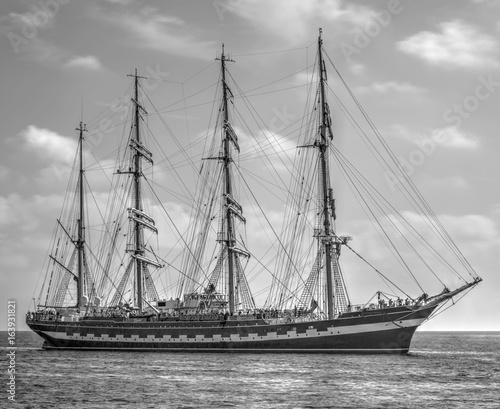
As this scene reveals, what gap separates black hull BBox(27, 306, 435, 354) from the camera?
79.7m

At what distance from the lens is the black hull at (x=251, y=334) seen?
79.7m

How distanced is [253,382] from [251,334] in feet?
87.6

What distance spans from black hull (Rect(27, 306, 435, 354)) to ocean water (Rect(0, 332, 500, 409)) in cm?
259

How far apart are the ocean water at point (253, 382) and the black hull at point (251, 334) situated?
2594mm

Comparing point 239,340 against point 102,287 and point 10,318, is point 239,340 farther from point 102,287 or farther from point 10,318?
point 10,318

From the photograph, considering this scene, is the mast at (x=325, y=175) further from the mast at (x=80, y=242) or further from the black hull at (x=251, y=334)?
the mast at (x=80, y=242)

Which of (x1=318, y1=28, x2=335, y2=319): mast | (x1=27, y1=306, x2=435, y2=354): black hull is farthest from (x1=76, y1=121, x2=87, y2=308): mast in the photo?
(x1=318, y1=28, x2=335, y2=319): mast

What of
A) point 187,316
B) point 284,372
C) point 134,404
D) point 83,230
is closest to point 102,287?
point 83,230

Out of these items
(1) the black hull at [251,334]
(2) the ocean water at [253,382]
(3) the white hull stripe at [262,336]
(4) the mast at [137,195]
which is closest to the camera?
(2) the ocean water at [253,382]

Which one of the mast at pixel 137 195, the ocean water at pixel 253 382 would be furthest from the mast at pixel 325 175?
the mast at pixel 137 195

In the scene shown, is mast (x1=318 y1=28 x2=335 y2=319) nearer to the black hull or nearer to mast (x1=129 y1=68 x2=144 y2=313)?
the black hull

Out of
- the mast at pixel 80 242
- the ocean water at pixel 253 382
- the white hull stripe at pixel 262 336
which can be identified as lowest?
the ocean water at pixel 253 382

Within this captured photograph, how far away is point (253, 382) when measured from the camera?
192ft

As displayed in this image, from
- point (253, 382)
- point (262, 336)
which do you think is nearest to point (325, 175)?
point (262, 336)
